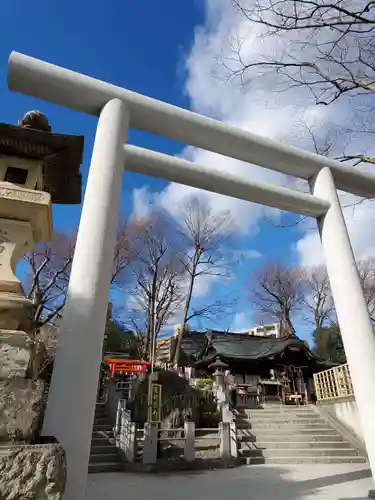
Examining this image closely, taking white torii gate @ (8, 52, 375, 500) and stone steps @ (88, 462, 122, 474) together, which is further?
stone steps @ (88, 462, 122, 474)

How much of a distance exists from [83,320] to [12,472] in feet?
3.56

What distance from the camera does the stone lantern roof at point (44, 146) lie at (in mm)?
2488

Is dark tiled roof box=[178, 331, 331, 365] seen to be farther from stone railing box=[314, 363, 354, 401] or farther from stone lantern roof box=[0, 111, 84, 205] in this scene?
stone lantern roof box=[0, 111, 84, 205]

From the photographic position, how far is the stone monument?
1.56 metres

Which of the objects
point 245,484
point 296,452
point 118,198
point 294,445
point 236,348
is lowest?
point 245,484

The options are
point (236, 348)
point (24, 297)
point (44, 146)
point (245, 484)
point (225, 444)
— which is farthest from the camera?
point (236, 348)

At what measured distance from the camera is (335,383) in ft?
40.6

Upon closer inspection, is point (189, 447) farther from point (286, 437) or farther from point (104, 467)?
point (286, 437)

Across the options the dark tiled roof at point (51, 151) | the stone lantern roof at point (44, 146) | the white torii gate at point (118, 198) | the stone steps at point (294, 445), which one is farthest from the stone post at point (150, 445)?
the stone lantern roof at point (44, 146)

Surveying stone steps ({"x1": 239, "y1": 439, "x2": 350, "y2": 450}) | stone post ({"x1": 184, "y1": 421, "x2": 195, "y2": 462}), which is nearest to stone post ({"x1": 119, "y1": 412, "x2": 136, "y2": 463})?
stone post ({"x1": 184, "y1": 421, "x2": 195, "y2": 462})

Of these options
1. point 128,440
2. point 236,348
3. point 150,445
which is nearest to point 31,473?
point 150,445

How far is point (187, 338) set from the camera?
24047 mm

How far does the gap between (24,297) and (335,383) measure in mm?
12913

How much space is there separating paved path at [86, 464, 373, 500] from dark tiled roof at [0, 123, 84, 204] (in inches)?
183
